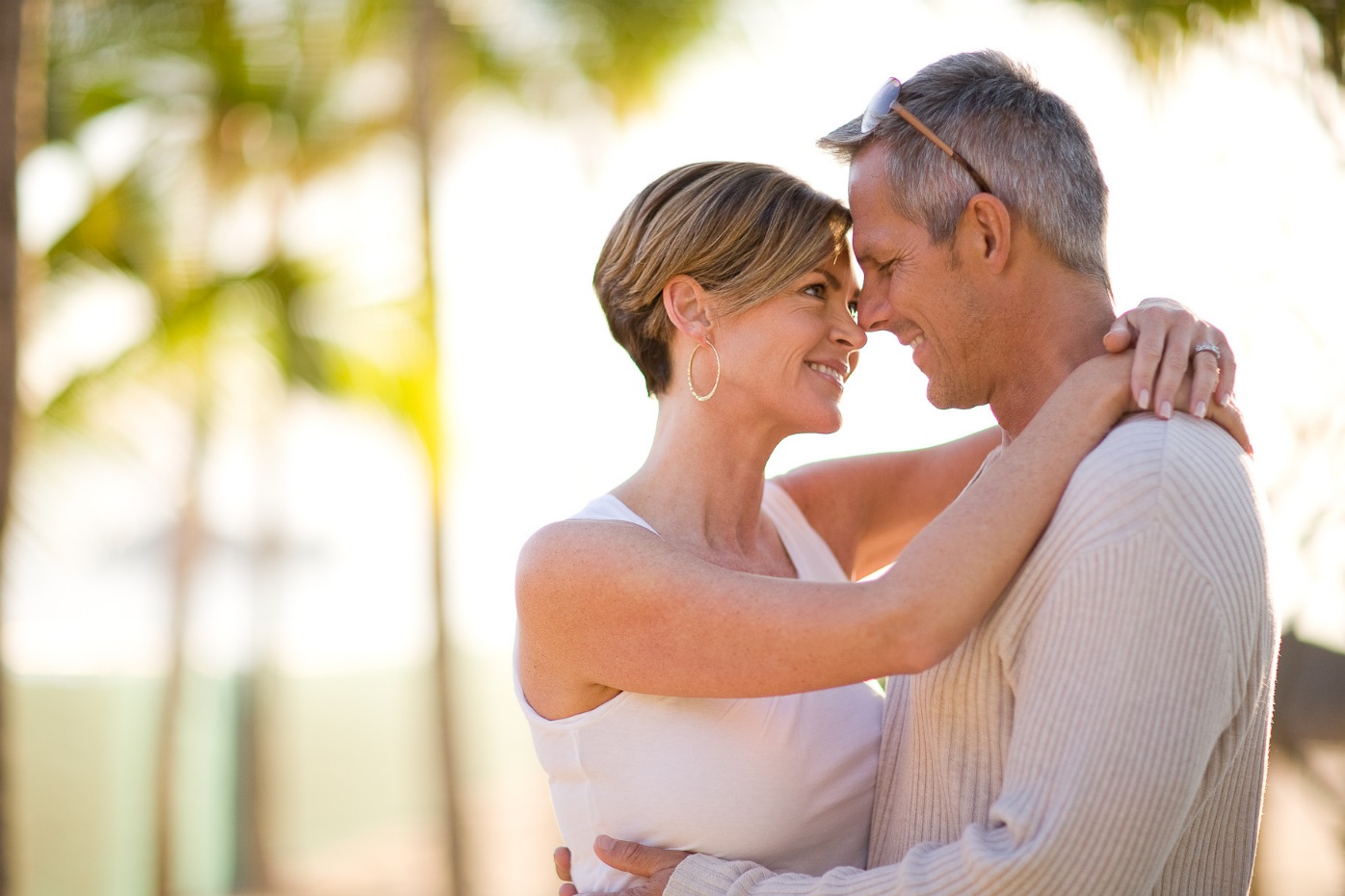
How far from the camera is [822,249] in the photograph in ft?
10.2

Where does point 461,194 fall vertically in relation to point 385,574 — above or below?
above

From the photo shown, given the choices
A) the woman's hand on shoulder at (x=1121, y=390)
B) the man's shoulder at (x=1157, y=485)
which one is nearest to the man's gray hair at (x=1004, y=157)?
the woman's hand on shoulder at (x=1121, y=390)

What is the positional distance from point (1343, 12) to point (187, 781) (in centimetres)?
2068

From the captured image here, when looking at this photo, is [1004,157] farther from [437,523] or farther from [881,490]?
[437,523]

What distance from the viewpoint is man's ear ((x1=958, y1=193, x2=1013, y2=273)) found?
258 cm

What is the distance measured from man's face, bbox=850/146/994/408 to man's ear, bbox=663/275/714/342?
43 cm

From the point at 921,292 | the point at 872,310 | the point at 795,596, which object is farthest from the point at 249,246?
the point at 795,596

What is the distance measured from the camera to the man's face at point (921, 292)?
2.70 m

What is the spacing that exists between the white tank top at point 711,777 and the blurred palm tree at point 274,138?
969 cm

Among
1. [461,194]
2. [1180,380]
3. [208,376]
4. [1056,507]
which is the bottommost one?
[1056,507]

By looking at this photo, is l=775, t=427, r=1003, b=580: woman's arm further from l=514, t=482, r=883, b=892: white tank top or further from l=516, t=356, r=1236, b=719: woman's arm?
l=516, t=356, r=1236, b=719: woman's arm

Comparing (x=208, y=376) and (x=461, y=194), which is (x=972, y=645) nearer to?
(x=208, y=376)

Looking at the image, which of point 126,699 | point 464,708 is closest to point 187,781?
point 126,699

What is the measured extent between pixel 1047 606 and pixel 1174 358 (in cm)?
52
